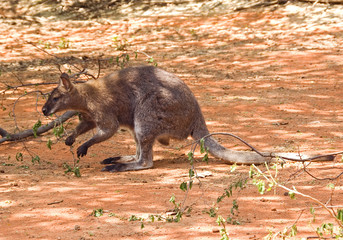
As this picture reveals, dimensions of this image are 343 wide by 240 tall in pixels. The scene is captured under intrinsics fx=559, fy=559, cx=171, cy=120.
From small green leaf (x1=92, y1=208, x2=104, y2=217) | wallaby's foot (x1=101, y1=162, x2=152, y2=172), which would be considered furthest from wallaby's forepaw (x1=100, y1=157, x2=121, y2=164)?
small green leaf (x1=92, y1=208, x2=104, y2=217)

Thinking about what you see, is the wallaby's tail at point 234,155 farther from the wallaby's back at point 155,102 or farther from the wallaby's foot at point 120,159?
the wallaby's foot at point 120,159

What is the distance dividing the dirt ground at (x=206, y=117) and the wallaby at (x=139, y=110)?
0.22 metres

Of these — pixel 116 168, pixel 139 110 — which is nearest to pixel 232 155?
pixel 139 110

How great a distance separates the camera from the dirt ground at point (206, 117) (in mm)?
4082

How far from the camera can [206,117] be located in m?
7.82

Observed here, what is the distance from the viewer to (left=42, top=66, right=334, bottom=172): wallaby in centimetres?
608

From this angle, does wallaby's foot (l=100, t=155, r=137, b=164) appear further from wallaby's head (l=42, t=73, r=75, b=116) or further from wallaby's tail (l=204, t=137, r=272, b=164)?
wallaby's tail (l=204, t=137, r=272, b=164)

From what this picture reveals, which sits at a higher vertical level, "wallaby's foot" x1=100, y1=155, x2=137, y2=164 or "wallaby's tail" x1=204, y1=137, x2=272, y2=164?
"wallaby's tail" x1=204, y1=137, x2=272, y2=164

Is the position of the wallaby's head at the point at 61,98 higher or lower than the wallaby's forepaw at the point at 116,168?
higher

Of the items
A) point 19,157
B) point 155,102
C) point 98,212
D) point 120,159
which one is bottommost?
point 120,159

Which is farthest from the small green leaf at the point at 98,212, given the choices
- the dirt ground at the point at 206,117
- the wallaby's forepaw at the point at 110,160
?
the wallaby's forepaw at the point at 110,160

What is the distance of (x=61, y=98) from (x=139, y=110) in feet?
3.08

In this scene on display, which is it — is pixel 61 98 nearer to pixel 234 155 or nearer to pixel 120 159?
pixel 120 159

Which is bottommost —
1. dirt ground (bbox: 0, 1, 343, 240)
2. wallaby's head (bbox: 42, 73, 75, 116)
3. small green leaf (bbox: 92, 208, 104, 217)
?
dirt ground (bbox: 0, 1, 343, 240)
